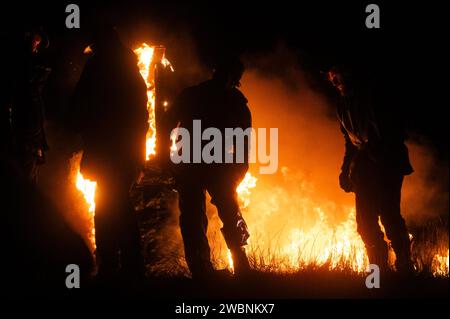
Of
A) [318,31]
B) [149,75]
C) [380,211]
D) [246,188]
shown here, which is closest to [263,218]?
[246,188]

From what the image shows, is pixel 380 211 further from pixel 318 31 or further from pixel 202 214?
pixel 318 31

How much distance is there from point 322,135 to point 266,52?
2175 millimetres

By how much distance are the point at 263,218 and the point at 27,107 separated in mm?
4884

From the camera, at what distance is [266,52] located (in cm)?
1126

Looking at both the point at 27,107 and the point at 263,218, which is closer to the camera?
the point at 27,107

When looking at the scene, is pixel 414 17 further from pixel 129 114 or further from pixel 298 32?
pixel 129 114

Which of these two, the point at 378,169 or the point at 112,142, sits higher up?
the point at 112,142

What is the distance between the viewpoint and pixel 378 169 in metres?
6.11

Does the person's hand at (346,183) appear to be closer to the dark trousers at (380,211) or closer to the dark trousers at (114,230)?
the dark trousers at (380,211)

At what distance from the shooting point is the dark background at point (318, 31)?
1013cm

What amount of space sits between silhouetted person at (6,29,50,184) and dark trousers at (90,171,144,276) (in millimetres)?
1645

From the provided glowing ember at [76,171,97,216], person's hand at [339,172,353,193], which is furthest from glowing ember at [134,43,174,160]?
person's hand at [339,172,353,193]
